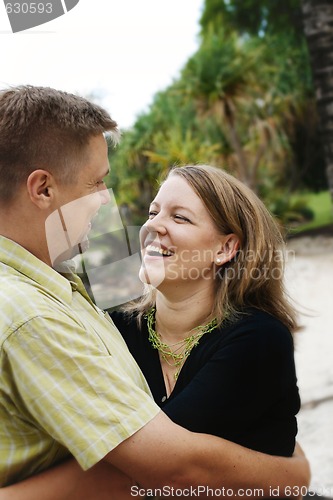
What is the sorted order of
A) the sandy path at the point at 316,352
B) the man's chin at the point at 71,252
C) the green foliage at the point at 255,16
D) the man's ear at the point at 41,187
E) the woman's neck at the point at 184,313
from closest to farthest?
the man's ear at the point at 41,187 → the man's chin at the point at 71,252 → the woman's neck at the point at 184,313 → the sandy path at the point at 316,352 → the green foliage at the point at 255,16

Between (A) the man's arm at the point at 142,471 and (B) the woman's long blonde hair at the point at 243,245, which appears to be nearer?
(A) the man's arm at the point at 142,471

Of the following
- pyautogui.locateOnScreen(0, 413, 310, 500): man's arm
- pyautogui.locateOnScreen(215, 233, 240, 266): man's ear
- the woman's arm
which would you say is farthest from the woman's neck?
the woman's arm

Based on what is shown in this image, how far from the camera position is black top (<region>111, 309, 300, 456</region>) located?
4.93ft

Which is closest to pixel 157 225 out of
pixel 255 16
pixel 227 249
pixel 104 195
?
pixel 227 249

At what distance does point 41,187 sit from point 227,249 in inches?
33.5

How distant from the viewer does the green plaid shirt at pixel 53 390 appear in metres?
1.06

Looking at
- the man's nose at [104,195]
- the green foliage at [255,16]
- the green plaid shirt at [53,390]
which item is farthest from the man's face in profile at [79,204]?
the green foliage at [255,16]

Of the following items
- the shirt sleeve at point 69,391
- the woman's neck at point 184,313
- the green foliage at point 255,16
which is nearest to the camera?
the shirt sleeve at point 69,391

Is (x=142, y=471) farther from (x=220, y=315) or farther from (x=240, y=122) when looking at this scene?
(x=240, y=122)

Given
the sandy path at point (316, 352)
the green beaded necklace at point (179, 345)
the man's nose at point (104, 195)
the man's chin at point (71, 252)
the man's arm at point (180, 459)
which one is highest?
the man's nose at point (104, 195)

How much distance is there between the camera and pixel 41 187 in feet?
4.07

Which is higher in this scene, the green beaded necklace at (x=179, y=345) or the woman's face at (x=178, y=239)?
the woman's face at (x=178, y=239)

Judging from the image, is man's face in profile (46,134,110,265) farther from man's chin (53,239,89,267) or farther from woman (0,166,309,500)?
woman (0,166,309,500)

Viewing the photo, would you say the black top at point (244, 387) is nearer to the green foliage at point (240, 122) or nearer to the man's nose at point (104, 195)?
the man's nose at point (104, 195)
